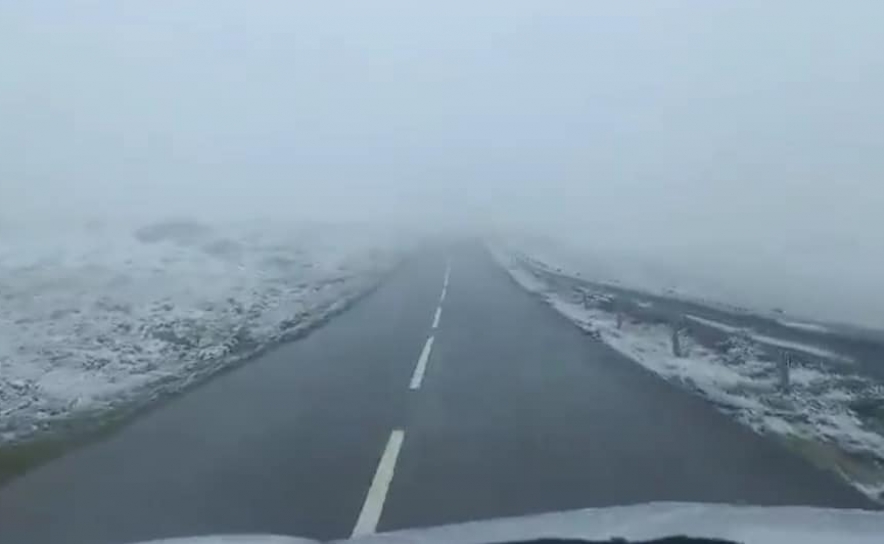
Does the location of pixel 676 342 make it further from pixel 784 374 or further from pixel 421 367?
A: pixel 421 367

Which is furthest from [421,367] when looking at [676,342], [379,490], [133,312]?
[133,312]

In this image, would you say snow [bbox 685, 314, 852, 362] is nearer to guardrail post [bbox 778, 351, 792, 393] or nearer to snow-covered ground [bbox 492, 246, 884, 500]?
snow-covered ground [bbox 492, 246, 884, 500]

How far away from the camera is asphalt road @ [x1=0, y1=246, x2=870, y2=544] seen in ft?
23.6

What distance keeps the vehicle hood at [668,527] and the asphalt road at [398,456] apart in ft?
5.86

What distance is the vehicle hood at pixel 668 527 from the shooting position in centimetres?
453

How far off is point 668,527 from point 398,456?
15.3 ft

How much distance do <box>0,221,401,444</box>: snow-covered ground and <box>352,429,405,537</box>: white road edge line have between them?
460cm

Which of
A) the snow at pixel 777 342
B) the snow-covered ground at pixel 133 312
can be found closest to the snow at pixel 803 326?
the snow at pixel 777 342

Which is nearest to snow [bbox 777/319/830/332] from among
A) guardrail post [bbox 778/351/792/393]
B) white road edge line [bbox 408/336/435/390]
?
guardrail post [bbox 778/351/792/393]

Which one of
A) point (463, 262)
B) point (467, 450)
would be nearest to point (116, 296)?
point (467, 450)

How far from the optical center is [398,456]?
9031 mm

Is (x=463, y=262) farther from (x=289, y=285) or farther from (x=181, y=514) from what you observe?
(x=181, y=514)

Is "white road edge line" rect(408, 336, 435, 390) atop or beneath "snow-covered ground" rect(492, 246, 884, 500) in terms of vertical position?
beneath

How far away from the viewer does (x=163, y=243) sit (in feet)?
161
